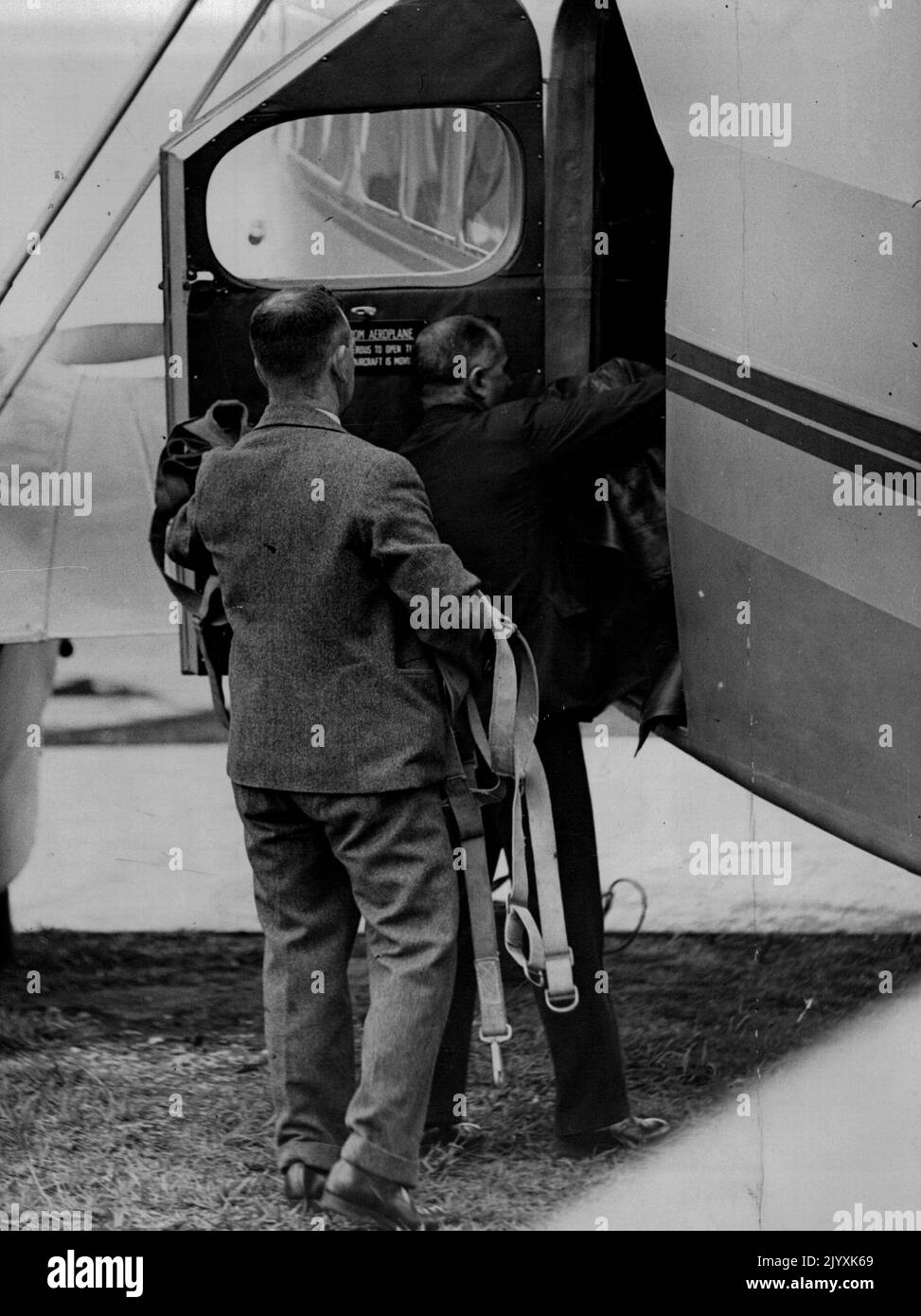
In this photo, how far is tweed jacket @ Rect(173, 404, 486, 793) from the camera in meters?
3.14

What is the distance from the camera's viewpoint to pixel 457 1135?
3584mm

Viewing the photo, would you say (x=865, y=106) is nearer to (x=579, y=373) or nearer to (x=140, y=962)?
(x=579, y=373)

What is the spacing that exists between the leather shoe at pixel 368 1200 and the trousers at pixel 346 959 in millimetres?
29

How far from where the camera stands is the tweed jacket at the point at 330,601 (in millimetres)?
3139

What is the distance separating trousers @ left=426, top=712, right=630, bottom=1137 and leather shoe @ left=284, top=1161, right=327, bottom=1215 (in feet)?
0.97

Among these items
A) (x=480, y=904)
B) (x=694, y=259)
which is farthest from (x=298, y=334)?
(x=480, y=904)

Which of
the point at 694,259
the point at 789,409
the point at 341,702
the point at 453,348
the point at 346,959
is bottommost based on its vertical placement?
the point at 346,959

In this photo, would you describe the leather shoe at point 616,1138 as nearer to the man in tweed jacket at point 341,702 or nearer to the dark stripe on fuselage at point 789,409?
the man in tweed jacket at point 341,702

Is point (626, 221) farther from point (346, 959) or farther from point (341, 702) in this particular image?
point (346, 959)

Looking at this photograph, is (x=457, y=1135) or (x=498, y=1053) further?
(x=457, y=1135)

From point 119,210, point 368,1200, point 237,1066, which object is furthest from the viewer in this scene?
point 237,1066

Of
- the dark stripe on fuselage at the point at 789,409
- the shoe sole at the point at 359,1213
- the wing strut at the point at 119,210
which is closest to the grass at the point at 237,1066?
the shoe sole at the point at 359,1213

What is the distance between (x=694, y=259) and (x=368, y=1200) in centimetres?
185

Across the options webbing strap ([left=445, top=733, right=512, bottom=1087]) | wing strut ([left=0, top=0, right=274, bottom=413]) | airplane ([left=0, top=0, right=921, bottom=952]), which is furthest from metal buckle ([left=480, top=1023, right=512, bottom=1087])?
wing strut ([left=0, top=0, right=274, bottom=413])
